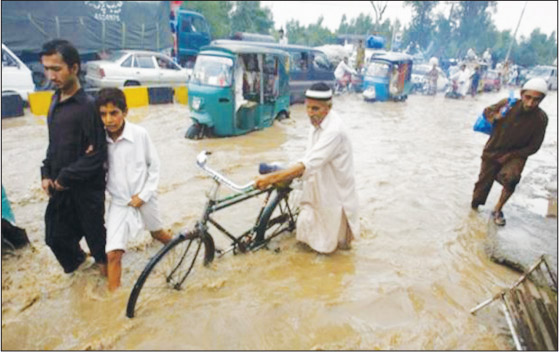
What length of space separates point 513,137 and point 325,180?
256 cm

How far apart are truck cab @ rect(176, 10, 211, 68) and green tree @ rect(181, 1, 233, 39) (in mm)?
10995

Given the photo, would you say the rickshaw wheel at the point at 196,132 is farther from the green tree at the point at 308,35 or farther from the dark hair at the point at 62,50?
the green tree at the point at 308,35

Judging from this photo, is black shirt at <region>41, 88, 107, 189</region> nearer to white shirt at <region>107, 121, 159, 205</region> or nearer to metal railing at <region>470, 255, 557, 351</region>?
white shirt at <region>107, 121, 159, 205</region>

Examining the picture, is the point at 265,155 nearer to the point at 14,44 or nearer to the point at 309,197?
the point at 309,197

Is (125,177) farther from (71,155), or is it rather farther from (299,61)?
(299,61)

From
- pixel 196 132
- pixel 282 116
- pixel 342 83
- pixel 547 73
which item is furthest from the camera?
pixel 547 73

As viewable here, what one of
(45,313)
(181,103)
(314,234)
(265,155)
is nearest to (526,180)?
(265,155)

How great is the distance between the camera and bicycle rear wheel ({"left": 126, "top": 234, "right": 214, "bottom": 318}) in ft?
8.47

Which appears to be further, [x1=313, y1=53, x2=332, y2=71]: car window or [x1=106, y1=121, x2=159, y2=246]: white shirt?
[x1=313, y1=53, x2=332, y2=71]: car window

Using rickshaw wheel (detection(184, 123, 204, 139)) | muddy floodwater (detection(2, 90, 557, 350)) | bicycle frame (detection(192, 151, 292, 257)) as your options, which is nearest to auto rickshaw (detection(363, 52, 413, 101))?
rickshaw wheel (detection(184, 123, 204, 139))

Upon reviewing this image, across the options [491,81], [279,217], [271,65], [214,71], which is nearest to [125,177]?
[279,217]

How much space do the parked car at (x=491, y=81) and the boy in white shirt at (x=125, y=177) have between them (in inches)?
1045

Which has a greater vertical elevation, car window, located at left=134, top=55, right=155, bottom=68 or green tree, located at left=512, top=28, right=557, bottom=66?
green tree, located at left=512, top=28, right=557, bottom=66

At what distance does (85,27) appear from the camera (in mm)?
12570
